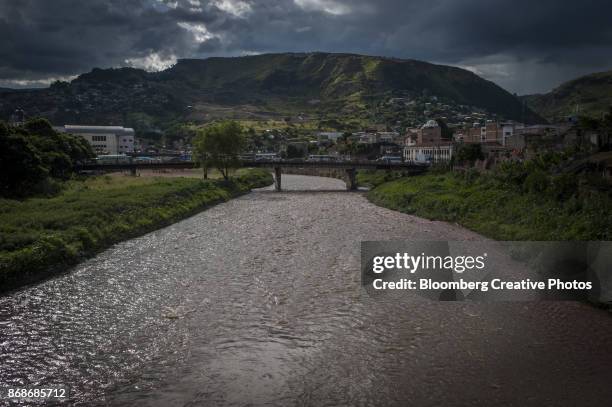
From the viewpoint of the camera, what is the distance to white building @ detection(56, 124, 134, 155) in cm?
16412

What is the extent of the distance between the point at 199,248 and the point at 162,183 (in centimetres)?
3578

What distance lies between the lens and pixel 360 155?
500 ft

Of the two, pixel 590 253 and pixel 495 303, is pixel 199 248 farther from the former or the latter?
pixel 590 253

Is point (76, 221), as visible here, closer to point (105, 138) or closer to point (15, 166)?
point (15, 166)

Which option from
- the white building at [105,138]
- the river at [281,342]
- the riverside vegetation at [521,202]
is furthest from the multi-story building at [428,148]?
the white building at [105,138]

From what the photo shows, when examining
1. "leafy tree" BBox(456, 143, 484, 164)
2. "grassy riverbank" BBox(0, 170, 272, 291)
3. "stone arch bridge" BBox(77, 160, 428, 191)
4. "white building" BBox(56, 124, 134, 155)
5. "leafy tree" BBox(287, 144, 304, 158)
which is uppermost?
"white building" BBox(56, 124, 134, 155)

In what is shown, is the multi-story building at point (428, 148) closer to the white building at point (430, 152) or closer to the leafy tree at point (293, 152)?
the white building at point (430, 152)

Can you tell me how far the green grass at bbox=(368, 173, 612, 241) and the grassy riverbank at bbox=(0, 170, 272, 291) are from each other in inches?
1080

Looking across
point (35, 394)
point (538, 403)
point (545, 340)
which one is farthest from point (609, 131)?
point (35, 394)

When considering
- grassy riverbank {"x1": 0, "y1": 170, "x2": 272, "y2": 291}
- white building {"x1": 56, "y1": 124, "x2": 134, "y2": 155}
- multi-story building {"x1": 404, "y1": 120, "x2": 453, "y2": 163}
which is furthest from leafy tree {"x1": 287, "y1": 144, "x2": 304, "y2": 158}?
grassy riverbank {"x1": 0, "y1": 170, "x2": 272, "y2": 291}

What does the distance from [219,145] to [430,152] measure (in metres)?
56.9

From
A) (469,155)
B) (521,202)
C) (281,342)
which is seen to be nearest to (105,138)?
(469,155)

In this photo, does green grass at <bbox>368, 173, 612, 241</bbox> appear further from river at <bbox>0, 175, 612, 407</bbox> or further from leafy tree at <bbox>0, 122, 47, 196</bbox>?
leafy tree at <bbox>0, 122, 47, 196</bbox>

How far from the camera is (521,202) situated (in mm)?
44969
